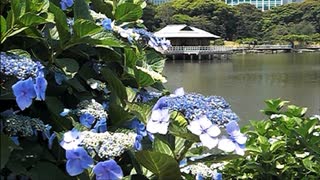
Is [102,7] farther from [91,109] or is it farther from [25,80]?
[25,80]

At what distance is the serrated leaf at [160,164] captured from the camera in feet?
2.60

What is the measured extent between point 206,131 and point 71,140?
210 millimetres

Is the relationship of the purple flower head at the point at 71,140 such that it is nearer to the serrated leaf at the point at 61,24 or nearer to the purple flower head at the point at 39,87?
the purple flower head at the point at 39,87

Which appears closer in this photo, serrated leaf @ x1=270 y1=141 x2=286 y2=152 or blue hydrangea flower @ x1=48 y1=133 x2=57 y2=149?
blue hydrangea flower @ x1=48 y1=133 x2=57 y2=149

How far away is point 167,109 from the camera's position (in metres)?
0.86

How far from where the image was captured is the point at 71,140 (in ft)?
2.54

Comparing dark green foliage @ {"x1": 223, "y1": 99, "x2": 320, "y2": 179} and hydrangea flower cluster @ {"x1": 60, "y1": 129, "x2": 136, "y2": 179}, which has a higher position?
hydrangea flower cluster @ {"x1": 60, "y1": 129, "x2": 136, "y2": 179}

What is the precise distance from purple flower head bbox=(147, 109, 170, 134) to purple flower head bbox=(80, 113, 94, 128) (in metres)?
0.10

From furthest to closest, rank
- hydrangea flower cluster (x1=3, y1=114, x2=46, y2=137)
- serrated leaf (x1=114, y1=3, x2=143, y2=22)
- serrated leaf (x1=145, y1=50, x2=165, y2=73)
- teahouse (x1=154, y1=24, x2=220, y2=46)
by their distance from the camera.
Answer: teahouse (x1=154, y1=24, x2=220, y2=46), serrated leaf (x1=145, y1=50, x2=165, y2=73), serrated leaf (x1=114, y1=3, x2=143, y2=22), hydrangea flower cluster (x1=3, y1=114, x2=46, y2=137)

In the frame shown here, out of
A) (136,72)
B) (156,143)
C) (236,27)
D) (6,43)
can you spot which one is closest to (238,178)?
(136,72)

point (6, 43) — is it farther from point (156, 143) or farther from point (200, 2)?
point (200, 2)

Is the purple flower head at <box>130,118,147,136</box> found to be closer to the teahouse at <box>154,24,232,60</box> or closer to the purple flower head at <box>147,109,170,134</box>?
the purple flower head at <box>147,109,170,134</box>

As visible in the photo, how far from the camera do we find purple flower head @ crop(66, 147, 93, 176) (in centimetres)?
75

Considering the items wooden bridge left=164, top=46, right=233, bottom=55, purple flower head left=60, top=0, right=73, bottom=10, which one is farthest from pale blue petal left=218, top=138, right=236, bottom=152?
wooden bridge left=164, top=46, right=233, bottom=55
